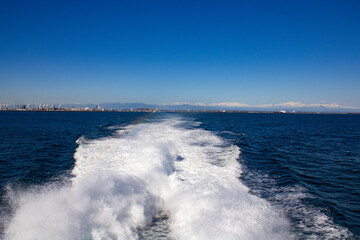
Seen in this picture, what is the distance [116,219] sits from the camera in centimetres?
542

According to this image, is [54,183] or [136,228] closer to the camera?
[136,228]

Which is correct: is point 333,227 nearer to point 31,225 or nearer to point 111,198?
point 111,198

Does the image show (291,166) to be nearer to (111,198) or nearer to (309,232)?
(309,232)

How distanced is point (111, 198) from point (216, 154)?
9.04 metres

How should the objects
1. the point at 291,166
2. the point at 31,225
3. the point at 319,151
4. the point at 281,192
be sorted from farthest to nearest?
the point at 319,151 < the point at 291,166 < the point at 281,192 < the point at 31,225

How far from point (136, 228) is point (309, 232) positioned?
188 inches

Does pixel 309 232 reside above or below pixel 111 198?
below

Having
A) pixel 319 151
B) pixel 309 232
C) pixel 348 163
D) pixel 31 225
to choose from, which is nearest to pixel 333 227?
pixel 309 232

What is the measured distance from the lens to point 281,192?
336 inches

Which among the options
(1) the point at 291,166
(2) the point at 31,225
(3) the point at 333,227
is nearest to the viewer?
(2) the point at 31,225

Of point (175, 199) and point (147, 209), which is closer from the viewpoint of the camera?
point (147, 209)

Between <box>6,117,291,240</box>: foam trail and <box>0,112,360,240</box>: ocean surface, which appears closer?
<box>6,117,291,240</box>: foam trail

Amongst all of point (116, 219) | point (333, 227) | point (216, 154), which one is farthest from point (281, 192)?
point (116, 219)

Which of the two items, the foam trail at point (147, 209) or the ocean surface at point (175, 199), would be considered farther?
the ocean surface at point (175, 199)
